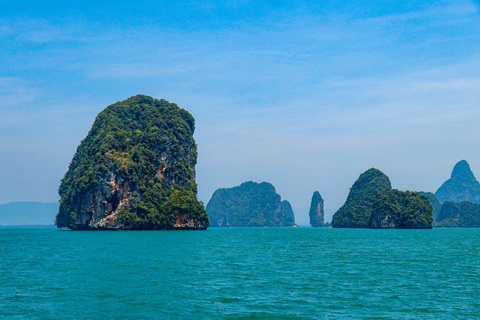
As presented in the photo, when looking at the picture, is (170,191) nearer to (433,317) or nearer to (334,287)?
(334,287)

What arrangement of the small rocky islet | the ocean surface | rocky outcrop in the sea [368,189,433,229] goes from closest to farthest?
the ocean surface
the small rocky islet
rocky outcrop in the sea [368,189,433,229]

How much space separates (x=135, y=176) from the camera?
13775 cm

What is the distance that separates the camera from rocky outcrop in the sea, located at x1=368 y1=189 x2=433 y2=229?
186000mm

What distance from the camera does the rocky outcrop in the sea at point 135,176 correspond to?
13450cm

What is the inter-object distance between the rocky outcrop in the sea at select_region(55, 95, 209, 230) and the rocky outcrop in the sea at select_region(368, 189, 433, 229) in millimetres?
86158

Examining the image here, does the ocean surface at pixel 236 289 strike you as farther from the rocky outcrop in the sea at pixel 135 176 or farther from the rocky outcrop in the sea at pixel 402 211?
the rocky outcrop in the sea at pixel 402 211

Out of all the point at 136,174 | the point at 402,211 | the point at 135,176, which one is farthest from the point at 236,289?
the point at 402,211

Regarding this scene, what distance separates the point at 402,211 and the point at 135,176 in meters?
118

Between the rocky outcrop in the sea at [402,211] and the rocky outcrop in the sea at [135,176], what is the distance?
86158mm

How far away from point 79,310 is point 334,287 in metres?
17.8

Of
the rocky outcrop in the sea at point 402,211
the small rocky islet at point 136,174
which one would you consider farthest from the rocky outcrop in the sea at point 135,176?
the rocky outcrop in the sea at point 402,211

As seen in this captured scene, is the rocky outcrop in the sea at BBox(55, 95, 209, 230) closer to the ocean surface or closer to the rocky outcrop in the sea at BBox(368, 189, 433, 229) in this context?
the rocky outcrop in the sea at BBox(368, 189, 433, 229)

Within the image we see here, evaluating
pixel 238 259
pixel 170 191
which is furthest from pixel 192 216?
pixel 238 259

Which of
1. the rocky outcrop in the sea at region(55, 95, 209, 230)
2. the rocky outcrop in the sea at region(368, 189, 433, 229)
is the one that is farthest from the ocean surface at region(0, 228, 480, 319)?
the rocky outcrop in the sea at region(368, 189, 433, 229)
